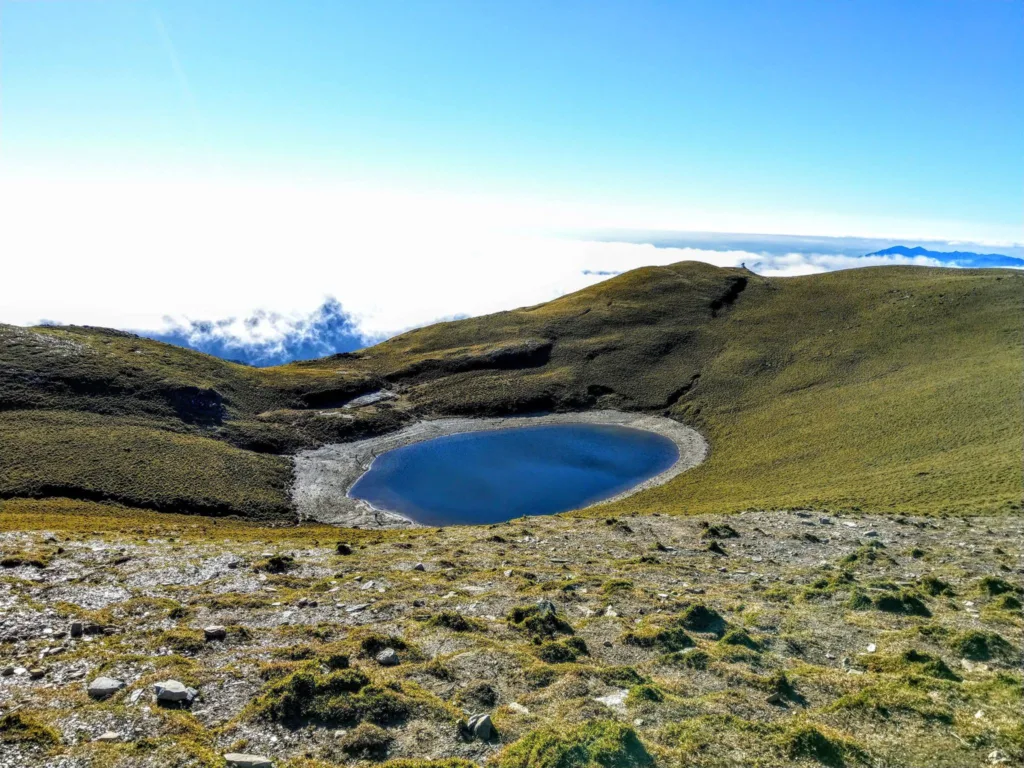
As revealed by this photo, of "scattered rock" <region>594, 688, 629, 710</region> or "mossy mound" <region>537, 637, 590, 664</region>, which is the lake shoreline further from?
"scattered rock" <region>594, 688, 629, 710</region>

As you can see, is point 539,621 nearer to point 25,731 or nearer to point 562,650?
point 562,650

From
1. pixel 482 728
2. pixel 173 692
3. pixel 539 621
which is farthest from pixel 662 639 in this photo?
pixel 173 692

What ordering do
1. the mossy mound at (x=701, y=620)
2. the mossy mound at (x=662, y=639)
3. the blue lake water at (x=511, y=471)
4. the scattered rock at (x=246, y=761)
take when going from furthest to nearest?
the blue lake water at (x=511, y=471)
the mossy mound at (x=701, y=620)
the mossy mound at (x=662, y=639)
the scattered rock at (x=246, y=761)

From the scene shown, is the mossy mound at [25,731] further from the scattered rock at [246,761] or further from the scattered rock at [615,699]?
the scattered rock at [615,699]

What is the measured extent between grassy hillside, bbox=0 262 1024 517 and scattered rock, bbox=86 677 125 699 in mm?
41000

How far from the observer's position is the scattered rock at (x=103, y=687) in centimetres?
1229

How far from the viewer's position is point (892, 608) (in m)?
17.8

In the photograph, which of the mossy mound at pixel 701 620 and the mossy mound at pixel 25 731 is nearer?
the mossy mound at pixel 25 731

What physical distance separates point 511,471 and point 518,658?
54918mm

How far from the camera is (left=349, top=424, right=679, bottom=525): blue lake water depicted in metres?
58.5

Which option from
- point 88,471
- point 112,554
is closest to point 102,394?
point 88,471

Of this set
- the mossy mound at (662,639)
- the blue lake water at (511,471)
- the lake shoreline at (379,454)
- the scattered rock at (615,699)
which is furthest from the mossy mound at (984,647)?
the lake shoreline at (379,454)

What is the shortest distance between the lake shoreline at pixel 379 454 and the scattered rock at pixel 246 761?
145 feet

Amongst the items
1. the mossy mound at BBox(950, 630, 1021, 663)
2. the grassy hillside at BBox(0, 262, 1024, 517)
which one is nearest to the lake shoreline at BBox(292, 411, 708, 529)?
the grassy hillside at BBox(0, 262, 1024, 517)
